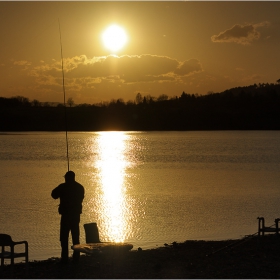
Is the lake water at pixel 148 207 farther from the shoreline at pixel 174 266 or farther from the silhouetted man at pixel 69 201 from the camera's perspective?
the silhouetted man at pixel 69 201

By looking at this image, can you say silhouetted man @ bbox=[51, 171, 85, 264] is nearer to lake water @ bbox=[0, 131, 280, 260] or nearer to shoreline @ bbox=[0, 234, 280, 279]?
shoreline @ bbox=[0, 234, 280, 279]

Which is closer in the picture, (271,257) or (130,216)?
(271,257)

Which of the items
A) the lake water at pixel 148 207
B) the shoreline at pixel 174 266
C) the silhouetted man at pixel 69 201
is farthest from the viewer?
the lake water at pixel 148 207

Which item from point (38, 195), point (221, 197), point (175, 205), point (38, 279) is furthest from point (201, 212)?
point (38, 279)

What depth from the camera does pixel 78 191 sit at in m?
10.4

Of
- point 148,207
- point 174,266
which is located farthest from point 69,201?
point 148,207

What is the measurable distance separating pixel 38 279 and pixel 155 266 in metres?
2.14

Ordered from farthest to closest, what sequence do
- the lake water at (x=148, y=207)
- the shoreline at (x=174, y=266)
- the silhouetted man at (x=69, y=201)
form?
the lake water at (x=148, y=207) < the silhouetted man at (x=69, y=201) < the shoreline at (x=174, y=266)

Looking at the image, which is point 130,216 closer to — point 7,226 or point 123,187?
point 7,226

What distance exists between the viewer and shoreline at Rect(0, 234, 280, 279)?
377 inches

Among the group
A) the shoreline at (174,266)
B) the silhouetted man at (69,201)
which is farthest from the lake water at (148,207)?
the silhouetted man at (69,201)

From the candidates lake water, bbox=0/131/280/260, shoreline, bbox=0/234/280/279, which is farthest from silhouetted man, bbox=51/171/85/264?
lake water, bbox=0/131/280/260

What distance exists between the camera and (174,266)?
10531mm

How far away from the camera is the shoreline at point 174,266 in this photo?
31.4ft
